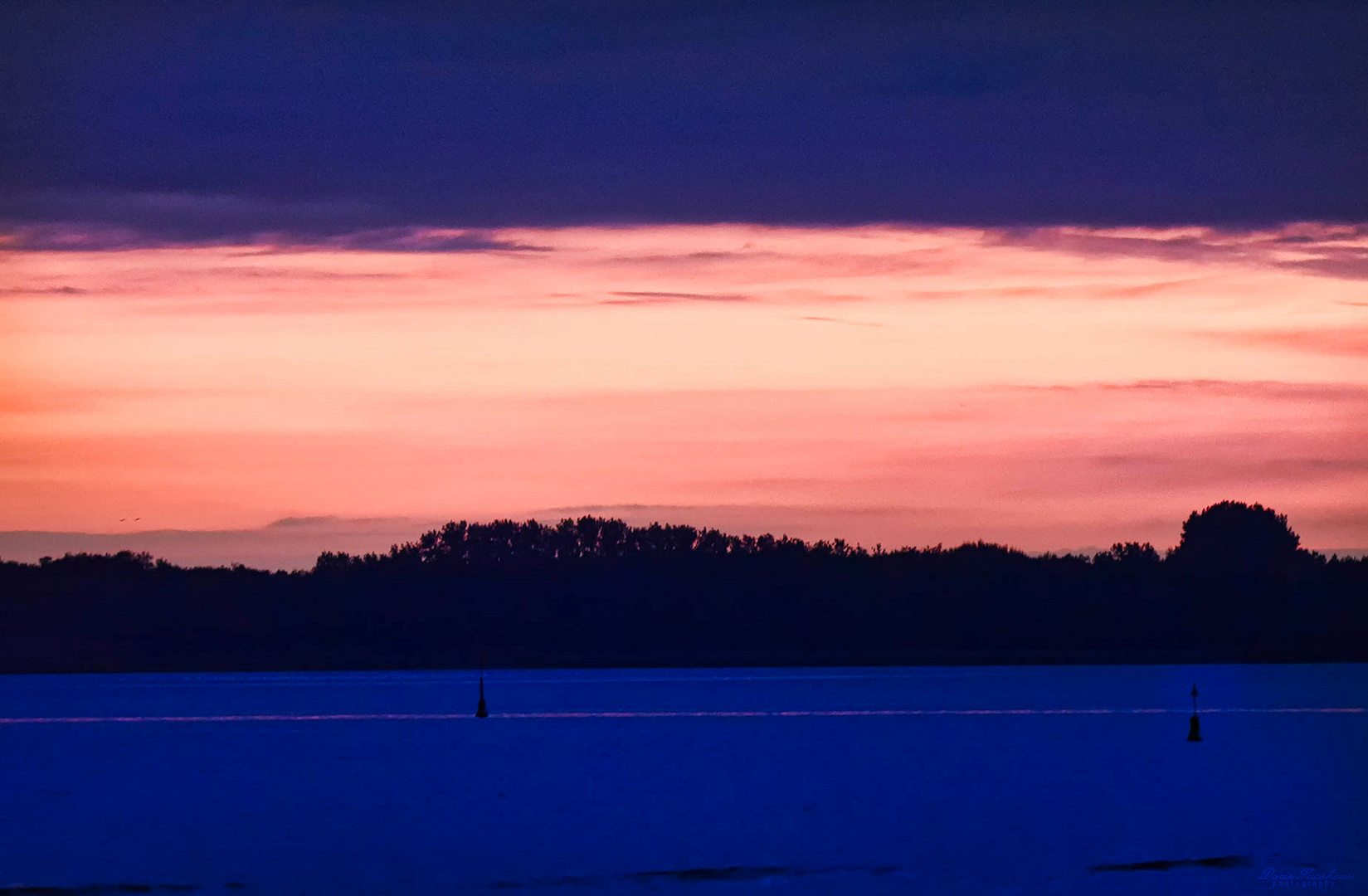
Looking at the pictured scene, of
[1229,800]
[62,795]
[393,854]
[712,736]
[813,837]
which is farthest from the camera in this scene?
[712,736]

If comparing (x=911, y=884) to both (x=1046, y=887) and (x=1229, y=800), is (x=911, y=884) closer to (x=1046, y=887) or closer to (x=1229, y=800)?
(x=1046, y=887)

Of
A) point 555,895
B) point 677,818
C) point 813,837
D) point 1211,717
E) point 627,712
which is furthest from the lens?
point 627,712

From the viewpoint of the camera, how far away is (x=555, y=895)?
1361 inches

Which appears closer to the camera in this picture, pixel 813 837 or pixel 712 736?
pixel 813 837

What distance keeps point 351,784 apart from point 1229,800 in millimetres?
26883

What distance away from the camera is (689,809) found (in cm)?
5231

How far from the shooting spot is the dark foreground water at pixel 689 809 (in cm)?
3722

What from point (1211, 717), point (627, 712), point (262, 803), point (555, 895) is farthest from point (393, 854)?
point (627, 712)

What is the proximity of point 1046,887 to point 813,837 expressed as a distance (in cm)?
1008

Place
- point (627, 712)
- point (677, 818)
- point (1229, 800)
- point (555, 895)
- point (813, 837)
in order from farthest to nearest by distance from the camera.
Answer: point (627, 712) < point (1229, 800) < point (677, 818) < point (813, 837) < point (555, 895)

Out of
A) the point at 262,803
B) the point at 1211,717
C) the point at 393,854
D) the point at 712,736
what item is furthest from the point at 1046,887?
the point at 1211,717

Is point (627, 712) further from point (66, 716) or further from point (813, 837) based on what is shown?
point (813, 837)

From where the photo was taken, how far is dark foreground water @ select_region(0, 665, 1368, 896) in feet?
122

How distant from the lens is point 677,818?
163 feet
